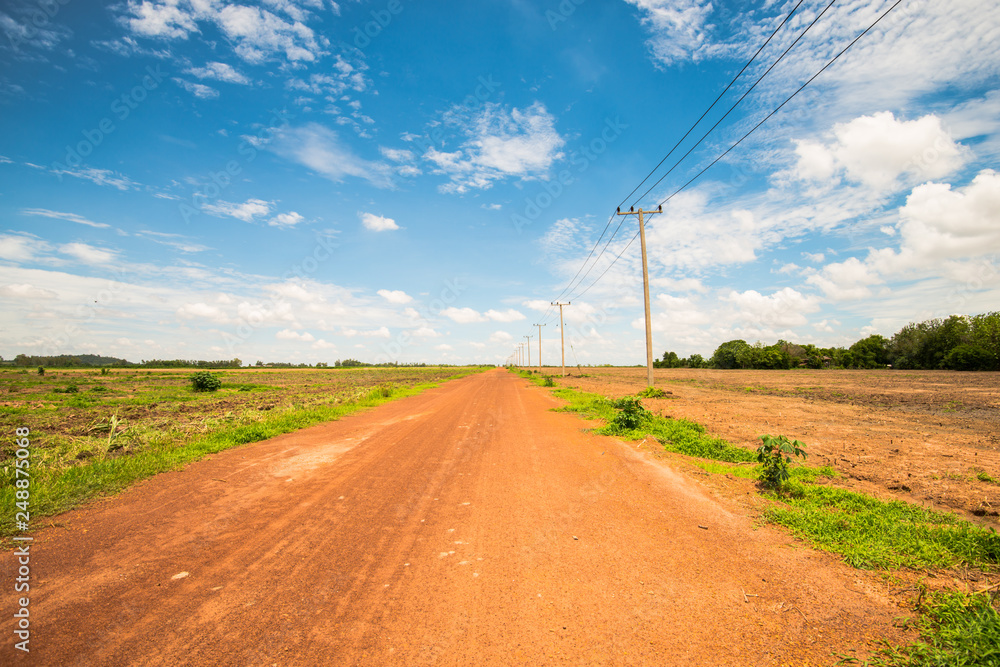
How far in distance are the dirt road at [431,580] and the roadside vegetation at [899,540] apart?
29 centimetres

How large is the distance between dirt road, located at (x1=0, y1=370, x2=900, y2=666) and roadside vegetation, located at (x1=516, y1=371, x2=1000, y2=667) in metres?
0.29

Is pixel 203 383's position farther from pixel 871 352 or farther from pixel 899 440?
pixel 871 352

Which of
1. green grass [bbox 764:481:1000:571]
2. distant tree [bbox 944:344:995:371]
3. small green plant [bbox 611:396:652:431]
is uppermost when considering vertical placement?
distant tree [bbox 944:344:995:371]

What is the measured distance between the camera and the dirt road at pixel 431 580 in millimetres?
2859

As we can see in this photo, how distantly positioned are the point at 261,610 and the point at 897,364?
87.1m

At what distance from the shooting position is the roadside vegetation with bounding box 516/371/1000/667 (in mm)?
2684

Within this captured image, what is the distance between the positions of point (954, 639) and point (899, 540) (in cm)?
198

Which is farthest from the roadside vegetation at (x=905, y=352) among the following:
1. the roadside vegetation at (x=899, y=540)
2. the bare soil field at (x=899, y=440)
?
the roadside vegetation at (x=899, y=540)

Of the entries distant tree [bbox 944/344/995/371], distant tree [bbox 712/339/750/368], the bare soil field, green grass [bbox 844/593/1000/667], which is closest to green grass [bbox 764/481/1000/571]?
the bare soil field

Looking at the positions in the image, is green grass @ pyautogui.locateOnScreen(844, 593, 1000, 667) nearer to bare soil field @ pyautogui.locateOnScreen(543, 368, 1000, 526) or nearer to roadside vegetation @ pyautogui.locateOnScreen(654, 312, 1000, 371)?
bare soil field @ pyautogui.locateOnScreen(543, 368, 1000, 526)

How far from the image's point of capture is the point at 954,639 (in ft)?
9.08

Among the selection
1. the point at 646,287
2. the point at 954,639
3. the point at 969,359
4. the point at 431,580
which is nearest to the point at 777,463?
the point at 954,639

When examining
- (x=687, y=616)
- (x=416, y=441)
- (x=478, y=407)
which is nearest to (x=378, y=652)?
(x=687, y=616)

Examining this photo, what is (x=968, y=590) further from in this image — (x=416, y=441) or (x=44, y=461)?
(x=44, y=461)
